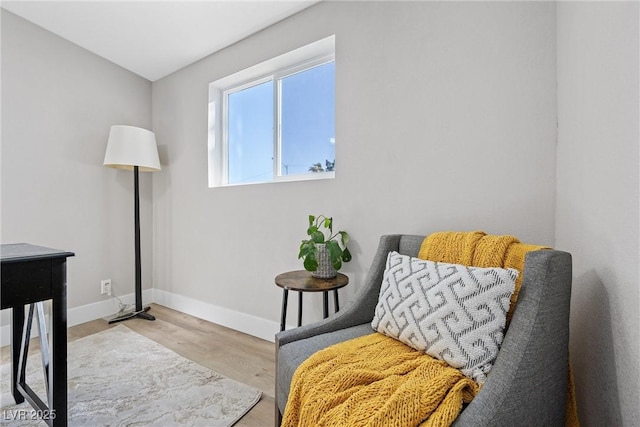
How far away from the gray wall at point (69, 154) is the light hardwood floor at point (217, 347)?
0.50m

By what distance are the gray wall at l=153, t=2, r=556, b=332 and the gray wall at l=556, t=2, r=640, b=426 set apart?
14 centimetres

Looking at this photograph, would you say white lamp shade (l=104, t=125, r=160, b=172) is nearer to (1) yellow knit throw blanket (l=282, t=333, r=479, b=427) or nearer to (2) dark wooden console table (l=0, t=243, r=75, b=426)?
(2) dark wooden console table (l=0, t=243, r=75, b=426)

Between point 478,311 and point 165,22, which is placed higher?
point 165,22

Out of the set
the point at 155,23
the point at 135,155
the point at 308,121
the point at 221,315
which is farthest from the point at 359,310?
the point at 155,23

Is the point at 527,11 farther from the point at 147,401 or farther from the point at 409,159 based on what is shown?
the point at 147,401

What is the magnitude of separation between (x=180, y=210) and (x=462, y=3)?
2.67m

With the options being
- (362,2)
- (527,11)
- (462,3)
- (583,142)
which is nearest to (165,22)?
(362,2)

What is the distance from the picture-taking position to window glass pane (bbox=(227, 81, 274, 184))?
2512 mm

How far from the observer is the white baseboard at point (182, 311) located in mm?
2283

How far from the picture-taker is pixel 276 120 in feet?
7.97

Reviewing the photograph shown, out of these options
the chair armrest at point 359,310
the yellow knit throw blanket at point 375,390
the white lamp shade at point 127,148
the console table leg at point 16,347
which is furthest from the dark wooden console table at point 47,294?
the white lamp shade at point 127,148

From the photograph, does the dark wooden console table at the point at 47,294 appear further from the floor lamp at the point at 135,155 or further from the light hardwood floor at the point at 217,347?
the floor lamp at the point at 135,155

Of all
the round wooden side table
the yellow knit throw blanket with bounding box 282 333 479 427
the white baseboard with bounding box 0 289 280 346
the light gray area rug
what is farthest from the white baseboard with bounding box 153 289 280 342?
the yellow knit throw blanket with bounding box 282 333 479 427

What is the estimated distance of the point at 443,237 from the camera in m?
1.30
